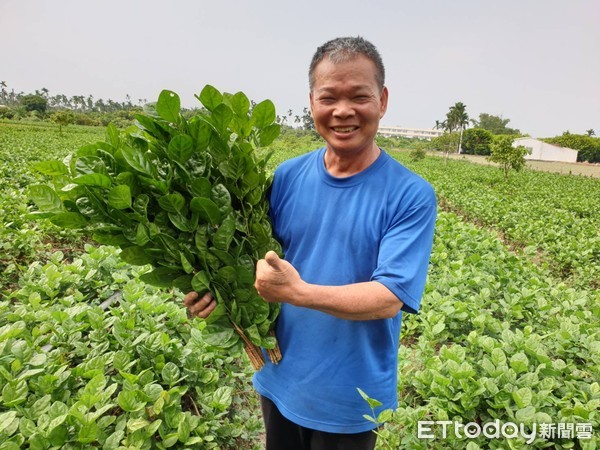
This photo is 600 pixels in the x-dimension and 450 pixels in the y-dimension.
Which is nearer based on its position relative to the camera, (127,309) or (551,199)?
(127,309)

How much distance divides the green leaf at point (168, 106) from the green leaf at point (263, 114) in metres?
0.31

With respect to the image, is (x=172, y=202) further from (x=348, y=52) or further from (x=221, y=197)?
(x=348, y=52)

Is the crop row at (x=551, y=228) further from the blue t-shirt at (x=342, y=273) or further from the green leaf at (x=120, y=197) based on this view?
the green leaf at (x=120, y=197)

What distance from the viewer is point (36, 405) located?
1738 mm

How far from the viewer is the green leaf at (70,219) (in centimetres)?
123

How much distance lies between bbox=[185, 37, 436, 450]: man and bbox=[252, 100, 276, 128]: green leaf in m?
0.20

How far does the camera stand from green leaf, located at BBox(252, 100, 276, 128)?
58.7 inches

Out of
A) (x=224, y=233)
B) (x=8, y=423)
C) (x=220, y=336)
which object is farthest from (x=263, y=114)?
(x=8, y=423)

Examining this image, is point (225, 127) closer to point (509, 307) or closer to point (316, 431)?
point (316, 431)

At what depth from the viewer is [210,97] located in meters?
1.35

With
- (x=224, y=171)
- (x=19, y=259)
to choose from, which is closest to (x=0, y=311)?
(x=19, y=259)

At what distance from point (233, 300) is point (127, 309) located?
62.6 inches

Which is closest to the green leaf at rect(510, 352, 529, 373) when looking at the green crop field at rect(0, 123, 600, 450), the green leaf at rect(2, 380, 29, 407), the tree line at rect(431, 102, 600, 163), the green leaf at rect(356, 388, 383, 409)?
the green crop field at rect(0, 123, 600, 450)

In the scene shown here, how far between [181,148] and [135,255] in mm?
417
